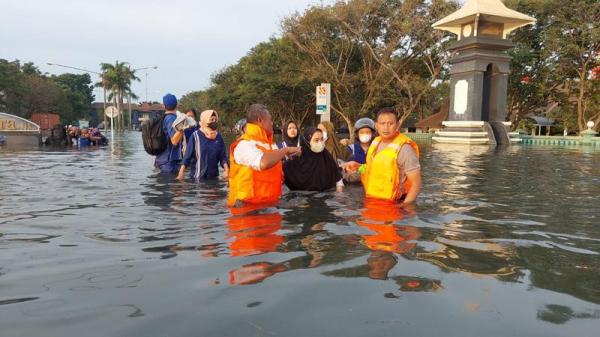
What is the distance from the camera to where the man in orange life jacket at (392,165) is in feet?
18.1

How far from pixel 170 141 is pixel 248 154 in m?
4.65

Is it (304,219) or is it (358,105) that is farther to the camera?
(358,105)

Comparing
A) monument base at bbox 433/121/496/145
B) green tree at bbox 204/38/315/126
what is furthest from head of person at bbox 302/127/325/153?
green tree at bbox 204/38/315/126

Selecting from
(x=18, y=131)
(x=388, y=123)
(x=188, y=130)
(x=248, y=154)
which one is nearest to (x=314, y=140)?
(x=388, y=123)

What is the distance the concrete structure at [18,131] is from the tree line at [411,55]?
18.9 meters

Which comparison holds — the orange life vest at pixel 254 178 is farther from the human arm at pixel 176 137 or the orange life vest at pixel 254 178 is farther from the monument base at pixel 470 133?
the monument base at pixel 470 133

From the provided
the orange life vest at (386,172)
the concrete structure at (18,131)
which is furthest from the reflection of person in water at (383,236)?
the concrete structure at (18,131)

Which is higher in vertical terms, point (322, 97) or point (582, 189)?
point (322, 97)

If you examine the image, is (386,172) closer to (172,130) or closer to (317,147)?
(317,147)

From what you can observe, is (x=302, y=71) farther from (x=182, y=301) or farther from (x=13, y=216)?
(x=182, y=301)

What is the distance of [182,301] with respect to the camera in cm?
294

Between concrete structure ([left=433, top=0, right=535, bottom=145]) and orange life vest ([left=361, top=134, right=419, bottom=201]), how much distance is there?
21454 mm

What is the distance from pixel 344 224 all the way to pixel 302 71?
111 ft

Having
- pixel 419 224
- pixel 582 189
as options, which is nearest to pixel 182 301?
pixel 419 224
